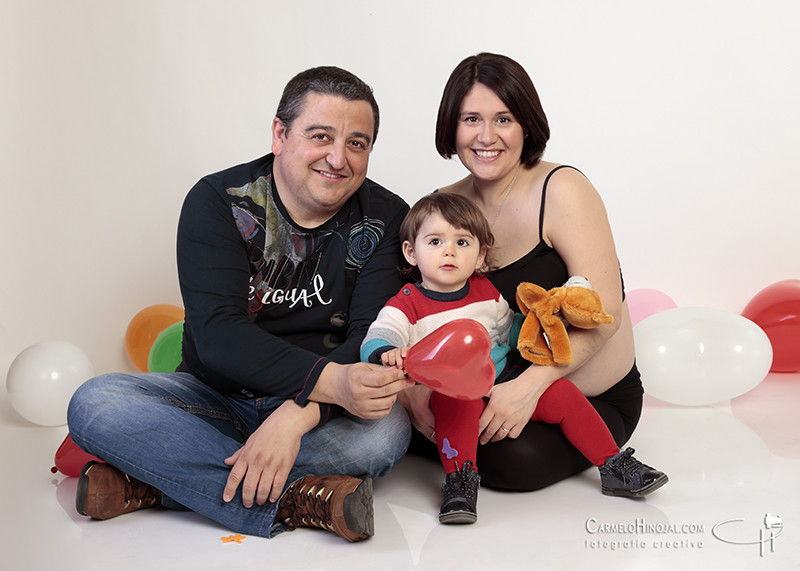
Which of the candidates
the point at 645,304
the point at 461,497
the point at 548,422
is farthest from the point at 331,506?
the point at 645,304

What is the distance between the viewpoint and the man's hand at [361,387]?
6.19ft

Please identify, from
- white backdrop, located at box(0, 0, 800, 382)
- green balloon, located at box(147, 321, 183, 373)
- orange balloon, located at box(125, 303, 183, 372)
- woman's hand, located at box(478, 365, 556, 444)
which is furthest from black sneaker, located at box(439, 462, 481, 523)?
white backdrop, located at box(0, 0, 800, 382)

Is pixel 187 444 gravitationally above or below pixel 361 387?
below

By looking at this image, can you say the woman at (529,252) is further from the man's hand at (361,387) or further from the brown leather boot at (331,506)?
the brown leather boot at (331,506)

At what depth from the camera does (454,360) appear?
178cm

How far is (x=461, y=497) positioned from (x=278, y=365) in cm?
57

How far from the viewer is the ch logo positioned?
1817 millimetres

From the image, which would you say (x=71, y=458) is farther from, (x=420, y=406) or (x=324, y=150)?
(x=324, y=150)

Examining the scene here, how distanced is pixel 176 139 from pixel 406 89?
44.6 inches

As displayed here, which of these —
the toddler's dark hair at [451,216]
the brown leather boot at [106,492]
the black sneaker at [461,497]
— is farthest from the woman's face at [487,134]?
the brown leather boot at [106,492]

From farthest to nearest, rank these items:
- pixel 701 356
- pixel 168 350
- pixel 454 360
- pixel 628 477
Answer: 1. pixel 168 350
2. pixel 701 356
3. pixel 628 477
4. pixel 454 360

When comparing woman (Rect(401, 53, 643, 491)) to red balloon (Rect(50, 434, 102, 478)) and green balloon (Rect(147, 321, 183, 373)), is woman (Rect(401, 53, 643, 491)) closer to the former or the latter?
red balloon (Rect(50, 434, 102, 478))

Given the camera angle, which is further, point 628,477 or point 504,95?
point 504,95

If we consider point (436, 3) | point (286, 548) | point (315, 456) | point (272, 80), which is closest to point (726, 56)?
point (436, 3)
